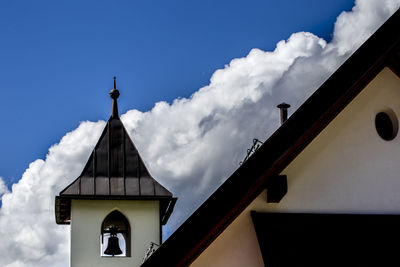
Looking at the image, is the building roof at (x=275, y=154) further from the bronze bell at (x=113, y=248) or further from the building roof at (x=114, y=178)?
the building roof at (x=114, y=178)

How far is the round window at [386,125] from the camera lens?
795 centimetres

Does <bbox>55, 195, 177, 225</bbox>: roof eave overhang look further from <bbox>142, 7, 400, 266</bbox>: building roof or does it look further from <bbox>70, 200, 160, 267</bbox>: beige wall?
<bbox>142, 7, 400, 266</bbox>: building roof

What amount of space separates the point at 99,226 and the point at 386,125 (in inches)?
339

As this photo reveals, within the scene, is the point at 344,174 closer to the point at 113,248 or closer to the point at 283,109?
the point at 283,109

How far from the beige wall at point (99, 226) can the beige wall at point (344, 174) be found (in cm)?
819

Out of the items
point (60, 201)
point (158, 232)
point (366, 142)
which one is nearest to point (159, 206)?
point (158, 232)

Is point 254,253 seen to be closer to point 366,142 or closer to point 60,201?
point 366,142

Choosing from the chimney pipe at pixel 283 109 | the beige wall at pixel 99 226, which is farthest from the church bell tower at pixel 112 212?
the chimney pipe at pixel 283 109

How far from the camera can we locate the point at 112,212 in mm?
15672

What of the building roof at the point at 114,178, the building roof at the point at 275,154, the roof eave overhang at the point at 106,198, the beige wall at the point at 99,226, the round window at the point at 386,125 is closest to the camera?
the building roof at the point at 275,154

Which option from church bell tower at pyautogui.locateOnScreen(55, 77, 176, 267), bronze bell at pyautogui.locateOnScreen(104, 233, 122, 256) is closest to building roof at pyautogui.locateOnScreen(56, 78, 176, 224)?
church bell tower at pyautogui.locateOnScreen(55, 77, 176, 267)

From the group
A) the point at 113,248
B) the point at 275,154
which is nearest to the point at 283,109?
the point at 275,154

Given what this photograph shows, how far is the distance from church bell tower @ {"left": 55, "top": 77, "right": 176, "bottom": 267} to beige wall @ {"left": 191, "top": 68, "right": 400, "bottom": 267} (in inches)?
322

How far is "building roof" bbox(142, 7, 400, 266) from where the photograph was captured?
6.57 meters
